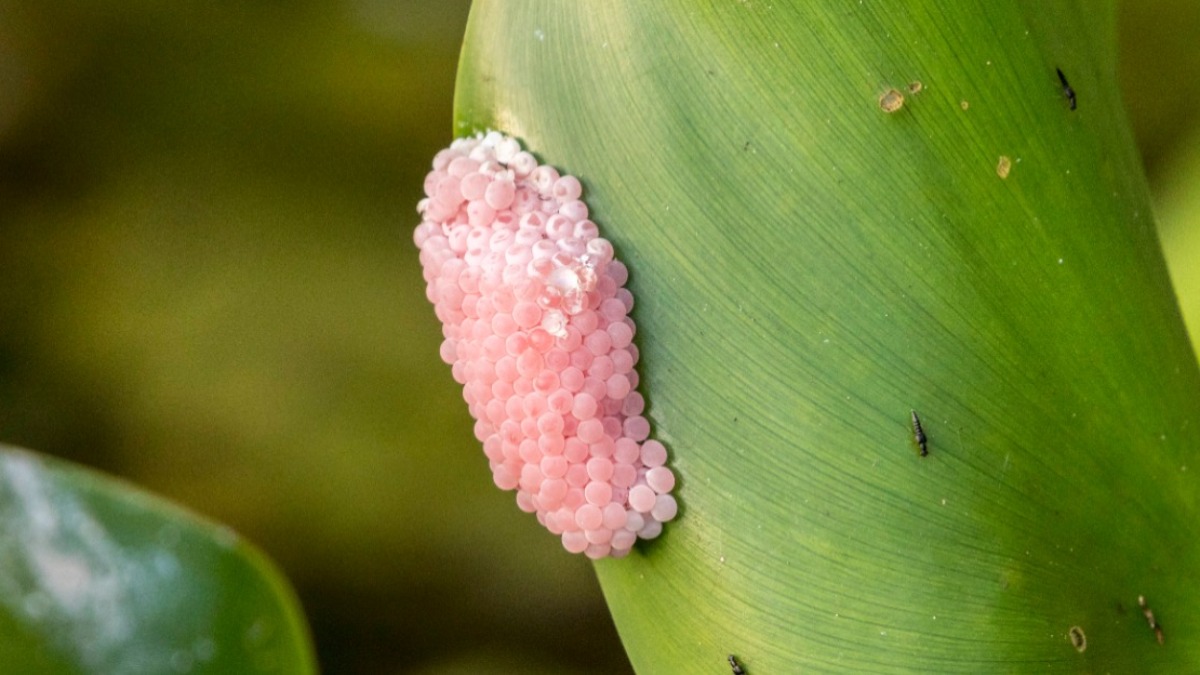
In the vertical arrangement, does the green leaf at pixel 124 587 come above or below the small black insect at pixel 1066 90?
below

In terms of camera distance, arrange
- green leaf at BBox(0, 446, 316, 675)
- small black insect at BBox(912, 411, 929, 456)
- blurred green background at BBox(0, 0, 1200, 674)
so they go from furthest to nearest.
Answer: blurred green background at BBox(0, 0, 1200, 674) < green leaf at BBox(0, 446, 316, 675) < small black insect at BBox(912, 411, 929, 456)

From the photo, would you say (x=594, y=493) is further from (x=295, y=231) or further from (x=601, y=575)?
(x=295, y=231)

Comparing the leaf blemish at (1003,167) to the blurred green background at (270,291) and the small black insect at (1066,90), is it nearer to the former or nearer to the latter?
the small black insect at (1066,90)

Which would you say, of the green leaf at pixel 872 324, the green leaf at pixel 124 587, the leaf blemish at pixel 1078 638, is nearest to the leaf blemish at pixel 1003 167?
the green leaf at pixel 872 324

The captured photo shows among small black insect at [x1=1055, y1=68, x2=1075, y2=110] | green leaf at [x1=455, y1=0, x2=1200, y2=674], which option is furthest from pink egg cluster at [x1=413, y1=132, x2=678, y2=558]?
small black insect at [x1=1055, y1=68, x2=1075, y2=110]

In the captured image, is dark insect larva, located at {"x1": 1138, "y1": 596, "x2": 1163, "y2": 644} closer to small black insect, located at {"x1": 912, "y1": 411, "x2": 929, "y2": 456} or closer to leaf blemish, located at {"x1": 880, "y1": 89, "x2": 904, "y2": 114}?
small black insect, located at {"x1": 912, "y1": 411, "x2": 929, "y2": 456}

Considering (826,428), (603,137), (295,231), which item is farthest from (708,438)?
(295,231)
